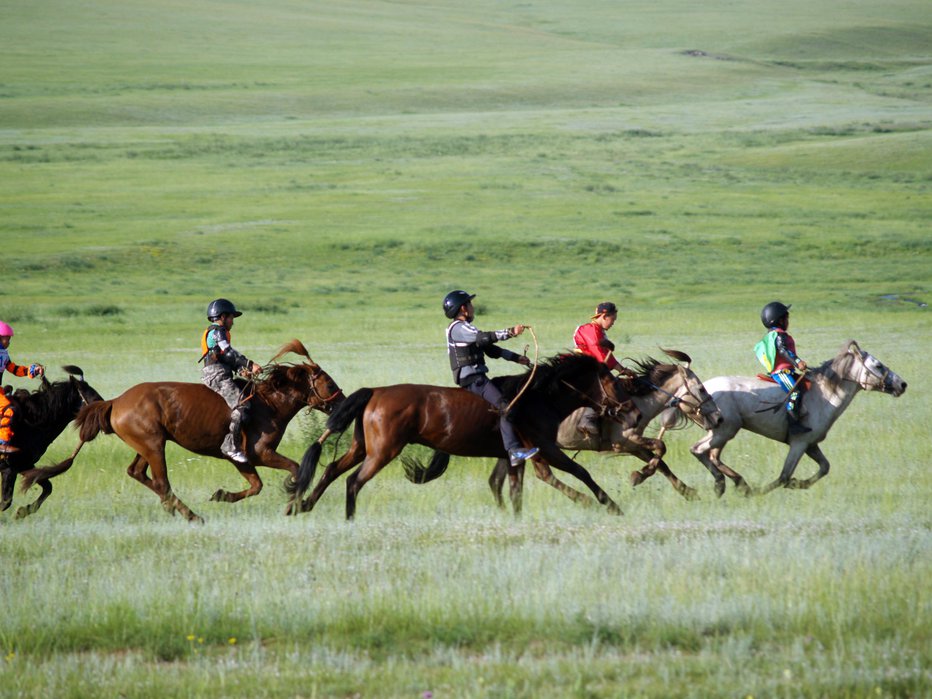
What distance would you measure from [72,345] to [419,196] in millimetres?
37288

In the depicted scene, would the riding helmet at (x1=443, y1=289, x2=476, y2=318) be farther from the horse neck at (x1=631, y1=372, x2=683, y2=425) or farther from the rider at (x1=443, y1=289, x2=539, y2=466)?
the horse neck at (x1=631, y1=372, x2=683, y2=425)

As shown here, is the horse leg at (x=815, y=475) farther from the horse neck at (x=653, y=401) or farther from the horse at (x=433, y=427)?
the horse at (x=433, y=427)

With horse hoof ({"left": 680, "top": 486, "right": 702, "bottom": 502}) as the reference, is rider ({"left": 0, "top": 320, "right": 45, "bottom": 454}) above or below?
above

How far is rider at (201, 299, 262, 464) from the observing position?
38.1ft

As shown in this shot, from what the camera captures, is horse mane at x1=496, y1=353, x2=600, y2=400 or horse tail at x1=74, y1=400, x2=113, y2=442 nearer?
horse mane at x1=496, y1=353, x2=600, y2=400

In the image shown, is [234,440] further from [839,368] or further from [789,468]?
[839,368]

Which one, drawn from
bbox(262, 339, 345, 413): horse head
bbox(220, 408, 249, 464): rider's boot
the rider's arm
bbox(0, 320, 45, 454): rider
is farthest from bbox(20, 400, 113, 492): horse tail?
the rider's arm

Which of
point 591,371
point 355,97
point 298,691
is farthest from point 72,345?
point 355,97

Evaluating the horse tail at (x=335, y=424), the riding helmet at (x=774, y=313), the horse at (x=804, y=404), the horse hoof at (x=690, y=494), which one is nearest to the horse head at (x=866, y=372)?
the horse at (x=804, y=404)

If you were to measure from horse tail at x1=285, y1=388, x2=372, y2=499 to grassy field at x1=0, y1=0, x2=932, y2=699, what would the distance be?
1.39 feet

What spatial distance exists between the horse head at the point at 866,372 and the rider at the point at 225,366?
231 inches

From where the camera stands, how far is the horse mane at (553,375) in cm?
1147

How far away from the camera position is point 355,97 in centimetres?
10612

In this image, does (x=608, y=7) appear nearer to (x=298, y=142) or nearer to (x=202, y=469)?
(x=298, y=142)
